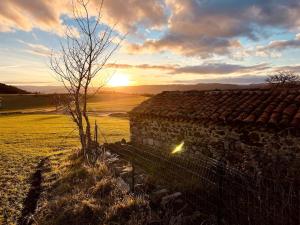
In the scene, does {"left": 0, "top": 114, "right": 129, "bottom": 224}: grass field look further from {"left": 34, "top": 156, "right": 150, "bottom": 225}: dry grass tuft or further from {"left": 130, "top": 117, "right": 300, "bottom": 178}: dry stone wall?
{"left": 130, "top": 117, "right": 300, "bottom": 178}: dry stone wall

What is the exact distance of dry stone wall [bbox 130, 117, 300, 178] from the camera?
10211 mm

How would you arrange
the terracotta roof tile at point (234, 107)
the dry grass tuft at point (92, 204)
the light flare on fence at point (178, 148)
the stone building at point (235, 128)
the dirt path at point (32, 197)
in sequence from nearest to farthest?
the dry grass tuft at point (92, 204), the dirt path at point (32, 197), the stone building at point (235, 128), the terracotta roof tile at point (234, 107), the light flare on fence at point (178, 148)

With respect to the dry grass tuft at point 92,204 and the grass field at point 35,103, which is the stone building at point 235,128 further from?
the grass field at point 35,103

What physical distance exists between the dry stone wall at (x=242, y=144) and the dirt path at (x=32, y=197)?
654cm

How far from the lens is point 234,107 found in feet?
41.8

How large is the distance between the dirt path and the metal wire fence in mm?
4585

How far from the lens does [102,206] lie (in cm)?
914

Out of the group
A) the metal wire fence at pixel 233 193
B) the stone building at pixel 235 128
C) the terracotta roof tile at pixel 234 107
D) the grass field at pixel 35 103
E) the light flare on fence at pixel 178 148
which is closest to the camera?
the metal wire fence at pixel 233 193

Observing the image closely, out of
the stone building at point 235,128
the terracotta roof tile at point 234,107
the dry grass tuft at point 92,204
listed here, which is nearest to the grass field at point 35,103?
the terracotta roof tile at point 234,107

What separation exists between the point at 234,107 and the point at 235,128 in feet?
4.29

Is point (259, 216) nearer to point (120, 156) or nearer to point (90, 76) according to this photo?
point (120, 156)

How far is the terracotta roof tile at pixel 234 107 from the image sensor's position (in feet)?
35.4

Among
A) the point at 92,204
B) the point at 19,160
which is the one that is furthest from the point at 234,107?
the point at 19,160

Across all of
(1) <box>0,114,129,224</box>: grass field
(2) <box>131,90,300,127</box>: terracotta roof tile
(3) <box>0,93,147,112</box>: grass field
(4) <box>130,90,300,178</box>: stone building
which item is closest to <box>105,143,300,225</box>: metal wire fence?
(4) <box>130,90,300,178</box>: stone building
